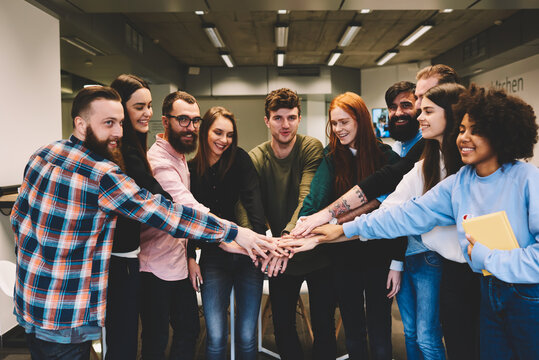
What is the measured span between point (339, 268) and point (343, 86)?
29.8 ft

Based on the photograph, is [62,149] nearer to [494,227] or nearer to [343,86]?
[494,227]

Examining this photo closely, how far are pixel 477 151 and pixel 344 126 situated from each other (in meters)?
0.73

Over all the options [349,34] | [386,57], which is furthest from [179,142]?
[386,57]

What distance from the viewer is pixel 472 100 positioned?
1497 millimetres

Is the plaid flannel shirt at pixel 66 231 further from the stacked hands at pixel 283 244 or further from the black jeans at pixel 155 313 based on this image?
the stacked hands at pixel 283 244

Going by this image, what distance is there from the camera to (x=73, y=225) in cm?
147

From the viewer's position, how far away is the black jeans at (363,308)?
194 cm

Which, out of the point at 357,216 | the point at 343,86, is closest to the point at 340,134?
the point at 357,216

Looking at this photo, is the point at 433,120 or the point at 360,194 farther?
the point at 360,194

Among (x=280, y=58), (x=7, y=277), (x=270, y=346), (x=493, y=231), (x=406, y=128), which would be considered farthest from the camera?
(x=280, y=58)

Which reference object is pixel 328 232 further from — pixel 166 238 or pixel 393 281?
pixel 166 238

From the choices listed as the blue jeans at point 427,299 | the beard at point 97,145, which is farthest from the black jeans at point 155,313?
the blue jeans at point 427,299

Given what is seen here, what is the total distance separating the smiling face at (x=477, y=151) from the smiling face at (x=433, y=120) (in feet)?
0.81

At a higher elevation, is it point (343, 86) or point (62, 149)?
point (343, 86)
